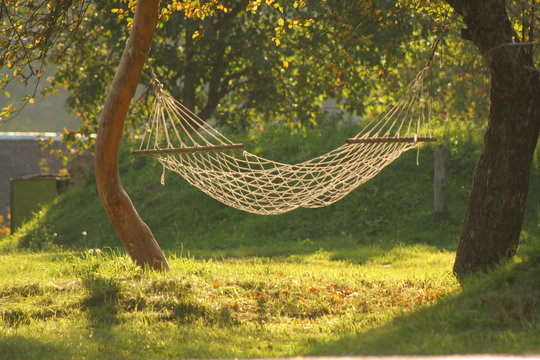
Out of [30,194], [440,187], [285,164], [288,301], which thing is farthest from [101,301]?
[30,194]

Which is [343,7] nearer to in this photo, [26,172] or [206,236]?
[206,236]

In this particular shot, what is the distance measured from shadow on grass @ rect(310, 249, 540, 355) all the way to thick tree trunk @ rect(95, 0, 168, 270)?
1.91 meters

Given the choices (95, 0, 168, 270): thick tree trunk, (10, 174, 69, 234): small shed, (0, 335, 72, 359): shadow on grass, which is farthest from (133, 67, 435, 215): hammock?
(10, 174, 69, 234): small shed

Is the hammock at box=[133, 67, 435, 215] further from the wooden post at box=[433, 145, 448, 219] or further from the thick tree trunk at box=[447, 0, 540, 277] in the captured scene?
the wooden post at box=[433, 145, 448, 219]

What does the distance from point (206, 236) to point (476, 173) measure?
480cm

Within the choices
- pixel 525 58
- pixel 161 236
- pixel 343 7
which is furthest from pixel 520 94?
pixel 161 236

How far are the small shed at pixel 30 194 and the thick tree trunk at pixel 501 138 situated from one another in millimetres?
8162

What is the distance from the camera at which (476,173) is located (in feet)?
14.7

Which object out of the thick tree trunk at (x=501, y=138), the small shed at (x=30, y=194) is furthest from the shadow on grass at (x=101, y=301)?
the small shed at (x=30, y=194)

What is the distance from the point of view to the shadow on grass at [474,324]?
127 inches

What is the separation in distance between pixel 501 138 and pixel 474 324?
1396mm

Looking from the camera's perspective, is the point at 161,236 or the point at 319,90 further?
the point at 319,90

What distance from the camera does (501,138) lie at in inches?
169

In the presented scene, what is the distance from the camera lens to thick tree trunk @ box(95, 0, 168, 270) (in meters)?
4.79
